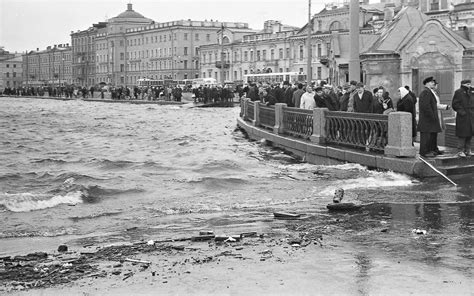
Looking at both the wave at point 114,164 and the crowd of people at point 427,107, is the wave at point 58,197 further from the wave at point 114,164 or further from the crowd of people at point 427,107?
the crowd of people at point 427,107

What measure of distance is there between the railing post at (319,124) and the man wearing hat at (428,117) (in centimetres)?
404

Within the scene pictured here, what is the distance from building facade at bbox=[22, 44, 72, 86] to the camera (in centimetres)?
18575

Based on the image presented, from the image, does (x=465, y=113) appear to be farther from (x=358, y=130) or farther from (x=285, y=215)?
(x=285, y=215)

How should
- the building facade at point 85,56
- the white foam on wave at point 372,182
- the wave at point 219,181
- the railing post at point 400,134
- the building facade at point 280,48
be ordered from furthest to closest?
the building facade at point 85,56, the building facade at point 280,48, the wave at point 219,181, the railing post at point 400,134, the white foam on wave at point 372,182

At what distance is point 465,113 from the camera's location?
49.4 ft

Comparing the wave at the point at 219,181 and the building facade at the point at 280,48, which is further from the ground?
the building facade at the point at 280,48

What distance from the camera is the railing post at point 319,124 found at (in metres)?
19.0

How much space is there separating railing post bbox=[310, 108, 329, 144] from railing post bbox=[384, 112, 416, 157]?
385 centimetres

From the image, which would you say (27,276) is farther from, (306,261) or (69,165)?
(69,165)

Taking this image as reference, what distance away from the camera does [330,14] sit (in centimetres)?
9506

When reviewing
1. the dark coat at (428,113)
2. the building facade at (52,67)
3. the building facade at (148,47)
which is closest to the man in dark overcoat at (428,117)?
the dark coat at (428,113)

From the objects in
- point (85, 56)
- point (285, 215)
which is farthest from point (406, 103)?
point (85, 56)

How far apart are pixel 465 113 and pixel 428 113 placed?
0.80 m

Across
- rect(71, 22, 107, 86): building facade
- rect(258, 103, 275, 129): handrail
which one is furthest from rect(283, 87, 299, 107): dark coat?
rect(71, 22, 107, 86): building facade
